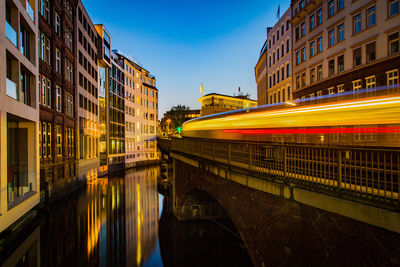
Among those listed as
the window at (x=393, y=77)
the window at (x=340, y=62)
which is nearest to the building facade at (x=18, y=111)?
the window at (x=393, y=77)

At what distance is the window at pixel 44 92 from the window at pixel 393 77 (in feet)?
89.4

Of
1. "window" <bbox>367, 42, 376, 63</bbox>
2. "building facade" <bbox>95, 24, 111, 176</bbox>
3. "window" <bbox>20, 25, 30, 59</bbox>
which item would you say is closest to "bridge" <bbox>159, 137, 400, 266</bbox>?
"window" <bbox>20, 25, 30, 59</bbox>

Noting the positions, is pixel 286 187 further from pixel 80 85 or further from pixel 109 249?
pixel 80 85

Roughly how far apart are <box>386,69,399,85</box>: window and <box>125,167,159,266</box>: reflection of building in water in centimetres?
2061

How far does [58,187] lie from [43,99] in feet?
26.8

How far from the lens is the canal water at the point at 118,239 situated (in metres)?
13.3

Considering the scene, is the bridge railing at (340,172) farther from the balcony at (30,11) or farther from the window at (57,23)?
the window at (57,23)

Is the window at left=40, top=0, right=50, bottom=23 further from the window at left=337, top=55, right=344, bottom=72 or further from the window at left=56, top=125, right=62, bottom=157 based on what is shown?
the window at left=337, top=55, right=344, bottom=72

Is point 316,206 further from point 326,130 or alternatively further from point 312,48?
point 312,48

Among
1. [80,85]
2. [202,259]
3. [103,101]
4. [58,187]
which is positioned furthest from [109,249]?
[103,101]

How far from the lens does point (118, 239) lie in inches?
645

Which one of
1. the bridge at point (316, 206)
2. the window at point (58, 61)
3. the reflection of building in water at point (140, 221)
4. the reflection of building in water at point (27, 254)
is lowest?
the reflection of building in water at point (140, 221)

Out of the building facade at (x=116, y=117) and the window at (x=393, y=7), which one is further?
the building facade at (x=116, y=117)

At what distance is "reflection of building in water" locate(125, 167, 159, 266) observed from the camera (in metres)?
15.1
